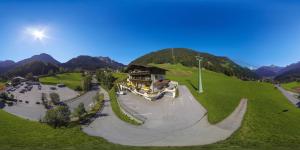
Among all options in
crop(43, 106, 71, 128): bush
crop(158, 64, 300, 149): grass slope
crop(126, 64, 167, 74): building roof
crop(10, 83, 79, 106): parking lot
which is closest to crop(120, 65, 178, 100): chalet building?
crop(126, 64, 167, 74): building roof

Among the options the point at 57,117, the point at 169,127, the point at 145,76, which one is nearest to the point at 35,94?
the point at 145,76

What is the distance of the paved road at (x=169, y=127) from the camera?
95.7 feet

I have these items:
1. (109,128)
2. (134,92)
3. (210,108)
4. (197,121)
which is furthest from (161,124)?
(134,92)

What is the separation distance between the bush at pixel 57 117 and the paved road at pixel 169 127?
5053mm

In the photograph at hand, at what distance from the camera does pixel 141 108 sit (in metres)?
51.0

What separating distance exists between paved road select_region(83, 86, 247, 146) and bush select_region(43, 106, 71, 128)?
5.05 metres

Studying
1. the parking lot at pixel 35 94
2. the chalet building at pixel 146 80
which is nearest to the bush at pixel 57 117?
the chalet building at pixel 146 80

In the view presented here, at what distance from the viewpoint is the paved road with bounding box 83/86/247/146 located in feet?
95.7

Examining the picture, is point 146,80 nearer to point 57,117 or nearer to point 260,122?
point 57,117

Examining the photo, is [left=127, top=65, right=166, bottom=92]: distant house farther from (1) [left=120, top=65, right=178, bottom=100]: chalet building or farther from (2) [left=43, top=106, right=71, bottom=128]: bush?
(2) [left=43, top=106, right=71, bottom=128]: bush

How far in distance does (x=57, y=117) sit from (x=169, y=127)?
20.3 m

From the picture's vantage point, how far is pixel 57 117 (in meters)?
39.5

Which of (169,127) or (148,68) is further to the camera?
(148,68)

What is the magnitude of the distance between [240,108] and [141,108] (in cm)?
2201
